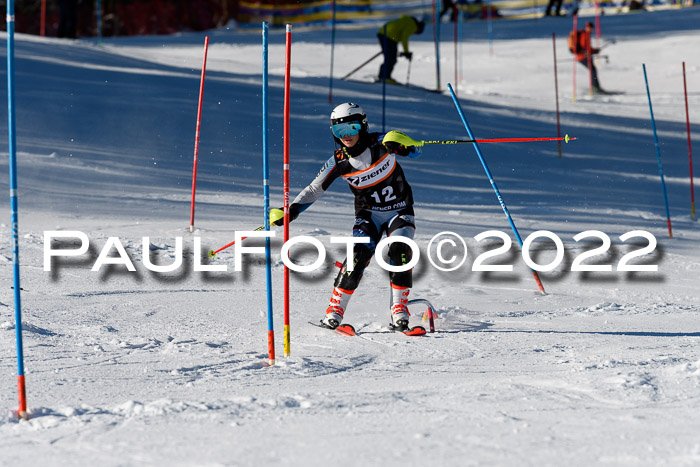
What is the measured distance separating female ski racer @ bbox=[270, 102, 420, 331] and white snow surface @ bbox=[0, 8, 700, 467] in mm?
282

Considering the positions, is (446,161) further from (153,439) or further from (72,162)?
(153,439)

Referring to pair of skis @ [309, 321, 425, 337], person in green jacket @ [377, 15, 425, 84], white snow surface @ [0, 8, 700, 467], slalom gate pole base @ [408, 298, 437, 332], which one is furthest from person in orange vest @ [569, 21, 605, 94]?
pair of skis @ [309, 321, 425, 337]

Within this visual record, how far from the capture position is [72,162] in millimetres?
12180

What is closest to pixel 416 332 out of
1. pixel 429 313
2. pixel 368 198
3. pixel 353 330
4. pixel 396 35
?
pixel 429 313

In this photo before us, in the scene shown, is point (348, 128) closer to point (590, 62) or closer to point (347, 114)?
point (347, 114)

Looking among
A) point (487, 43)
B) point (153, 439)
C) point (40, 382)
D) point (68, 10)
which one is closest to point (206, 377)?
point (40, 382)

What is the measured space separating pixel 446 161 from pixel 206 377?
10.1 meters

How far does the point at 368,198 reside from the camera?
21.3ft

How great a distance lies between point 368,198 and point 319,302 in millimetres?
1081

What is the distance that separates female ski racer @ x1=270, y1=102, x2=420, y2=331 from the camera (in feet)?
20.5

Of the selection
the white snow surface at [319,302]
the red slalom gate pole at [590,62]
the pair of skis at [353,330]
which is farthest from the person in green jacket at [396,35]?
the pair of skis at [353,330]

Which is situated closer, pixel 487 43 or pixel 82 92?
pixel 82 92

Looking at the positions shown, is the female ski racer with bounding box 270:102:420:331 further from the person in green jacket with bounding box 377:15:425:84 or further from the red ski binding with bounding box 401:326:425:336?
the person in green jacket with bounding box 377:15:425:84

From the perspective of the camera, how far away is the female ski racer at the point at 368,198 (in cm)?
626
